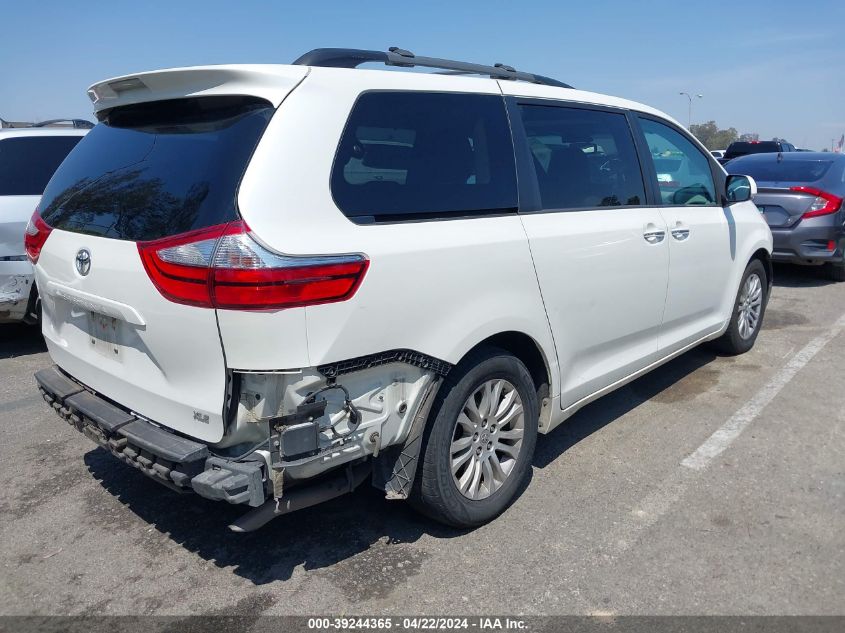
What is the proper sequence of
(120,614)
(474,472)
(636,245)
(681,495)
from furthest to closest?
(636,245) < (681,495) < (474,472) < (120,614)

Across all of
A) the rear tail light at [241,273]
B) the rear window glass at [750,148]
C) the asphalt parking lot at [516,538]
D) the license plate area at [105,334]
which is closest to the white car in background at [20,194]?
the asphalt parking lot at [516,538]

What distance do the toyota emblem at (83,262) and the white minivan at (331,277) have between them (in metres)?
0.02

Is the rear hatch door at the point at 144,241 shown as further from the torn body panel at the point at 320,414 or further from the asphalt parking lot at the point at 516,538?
the asphalt parking lot at the point at 516,538

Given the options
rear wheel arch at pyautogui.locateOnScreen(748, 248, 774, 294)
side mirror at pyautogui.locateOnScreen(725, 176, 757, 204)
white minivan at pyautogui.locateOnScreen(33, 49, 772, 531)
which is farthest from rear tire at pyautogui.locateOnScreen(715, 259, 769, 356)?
white minivan at pyautogui.locateOnScreen(33, 49, 772, 531)

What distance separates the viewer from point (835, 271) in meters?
8.86

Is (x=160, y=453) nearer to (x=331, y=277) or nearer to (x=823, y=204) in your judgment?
(x=331, y=277)

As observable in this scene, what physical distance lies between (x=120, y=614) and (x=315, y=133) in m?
1.98

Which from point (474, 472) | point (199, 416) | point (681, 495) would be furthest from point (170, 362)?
point (681, 495)

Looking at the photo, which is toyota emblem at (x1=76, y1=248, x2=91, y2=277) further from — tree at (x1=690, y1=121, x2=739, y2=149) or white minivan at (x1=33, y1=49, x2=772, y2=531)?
tree at (x1=690, y1=121, x2=739, y2=149)

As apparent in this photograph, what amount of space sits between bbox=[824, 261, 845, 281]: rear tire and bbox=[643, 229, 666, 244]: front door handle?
5.97 meters

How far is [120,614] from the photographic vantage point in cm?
262

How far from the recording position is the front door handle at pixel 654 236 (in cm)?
394

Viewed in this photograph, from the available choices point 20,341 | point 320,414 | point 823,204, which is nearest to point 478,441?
point 320,414

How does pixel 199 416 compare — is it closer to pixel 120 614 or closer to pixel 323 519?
pixel 120 614
